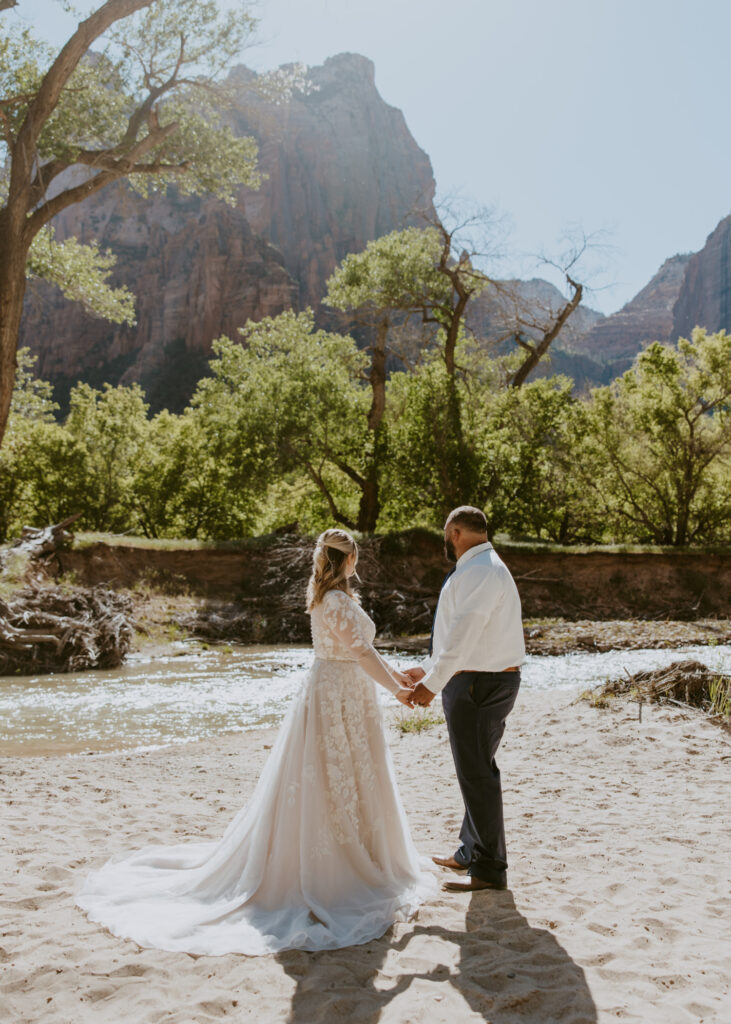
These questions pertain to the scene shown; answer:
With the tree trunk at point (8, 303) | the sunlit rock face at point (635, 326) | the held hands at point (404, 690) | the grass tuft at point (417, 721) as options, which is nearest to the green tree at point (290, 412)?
the tree trunk at point (8, 303)

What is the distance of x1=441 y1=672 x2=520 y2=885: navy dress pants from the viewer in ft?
13.8

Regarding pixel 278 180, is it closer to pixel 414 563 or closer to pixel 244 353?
pixel 244 353

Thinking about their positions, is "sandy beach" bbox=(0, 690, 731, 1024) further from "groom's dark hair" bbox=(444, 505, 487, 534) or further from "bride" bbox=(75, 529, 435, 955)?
"groom's dark hair" bbox=(444, 505, 487, 534)

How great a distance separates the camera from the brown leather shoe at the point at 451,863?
4625mm

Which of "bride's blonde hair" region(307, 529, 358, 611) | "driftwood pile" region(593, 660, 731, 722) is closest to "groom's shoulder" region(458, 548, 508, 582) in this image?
"bride's blonde hair" region(307, 529, 358, 611)

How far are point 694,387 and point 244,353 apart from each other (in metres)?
18.0

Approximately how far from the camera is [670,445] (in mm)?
27516

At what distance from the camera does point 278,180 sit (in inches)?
4791

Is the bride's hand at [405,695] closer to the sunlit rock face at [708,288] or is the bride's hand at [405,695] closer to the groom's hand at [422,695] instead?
the groom's hand at [422,695]

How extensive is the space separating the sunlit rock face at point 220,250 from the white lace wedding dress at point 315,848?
84771 millimetres

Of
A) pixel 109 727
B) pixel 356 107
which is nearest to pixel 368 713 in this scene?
pixel 109 727

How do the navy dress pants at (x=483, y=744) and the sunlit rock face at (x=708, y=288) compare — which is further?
the sunlit rock face at (x=708, y=288)

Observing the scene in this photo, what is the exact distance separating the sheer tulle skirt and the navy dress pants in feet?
1.35

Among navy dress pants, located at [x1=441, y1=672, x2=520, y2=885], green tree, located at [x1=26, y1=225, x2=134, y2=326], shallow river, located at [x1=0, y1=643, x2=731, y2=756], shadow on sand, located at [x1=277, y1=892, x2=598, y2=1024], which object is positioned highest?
green tree, located at [x1=26, y1=225, x2=134, y2=326]
